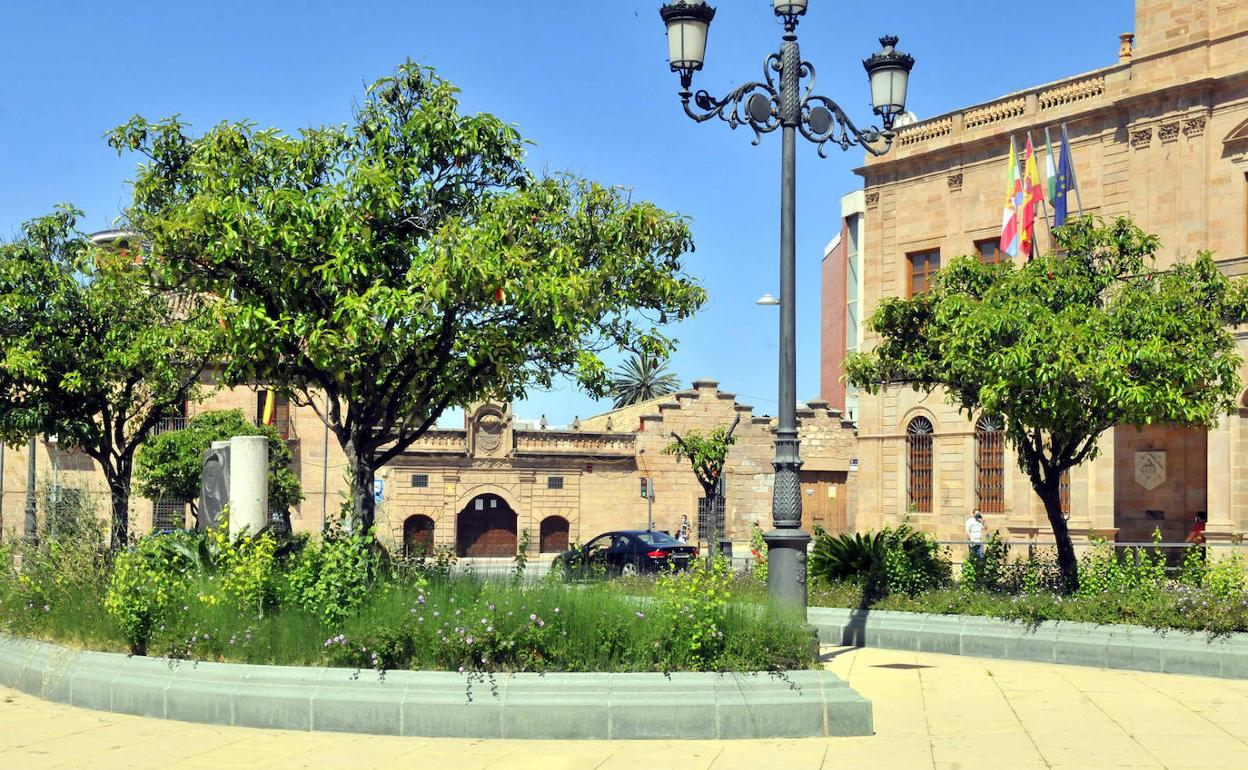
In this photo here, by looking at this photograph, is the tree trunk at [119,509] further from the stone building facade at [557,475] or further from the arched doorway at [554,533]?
the arched doorway at [554,533]

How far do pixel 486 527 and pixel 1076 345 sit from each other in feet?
130

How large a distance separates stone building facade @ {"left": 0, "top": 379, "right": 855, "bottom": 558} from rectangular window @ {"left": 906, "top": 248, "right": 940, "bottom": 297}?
795 inches

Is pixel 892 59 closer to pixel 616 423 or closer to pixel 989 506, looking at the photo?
pixel 989 506

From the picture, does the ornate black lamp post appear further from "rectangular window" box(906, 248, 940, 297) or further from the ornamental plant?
"rectangular window" box(906, 248, 940, 297)

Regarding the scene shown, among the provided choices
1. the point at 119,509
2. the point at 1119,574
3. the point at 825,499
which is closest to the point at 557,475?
the point at 825,499

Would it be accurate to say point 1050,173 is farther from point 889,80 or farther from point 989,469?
point 889,80

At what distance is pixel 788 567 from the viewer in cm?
1226

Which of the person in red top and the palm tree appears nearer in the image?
the person in red top

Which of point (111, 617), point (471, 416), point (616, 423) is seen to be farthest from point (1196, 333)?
point (616, 423)

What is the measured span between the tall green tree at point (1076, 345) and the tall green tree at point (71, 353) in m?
10.6

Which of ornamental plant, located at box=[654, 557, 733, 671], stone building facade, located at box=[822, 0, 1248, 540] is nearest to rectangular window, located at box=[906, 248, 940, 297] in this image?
stone building facade, located at box=[822, 0, 1248, 540]

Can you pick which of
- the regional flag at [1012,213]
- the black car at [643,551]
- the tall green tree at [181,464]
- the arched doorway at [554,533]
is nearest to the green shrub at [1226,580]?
the regional flag at [1012,213]

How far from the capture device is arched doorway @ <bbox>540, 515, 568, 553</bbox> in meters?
54.1

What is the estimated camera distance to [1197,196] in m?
29.5
